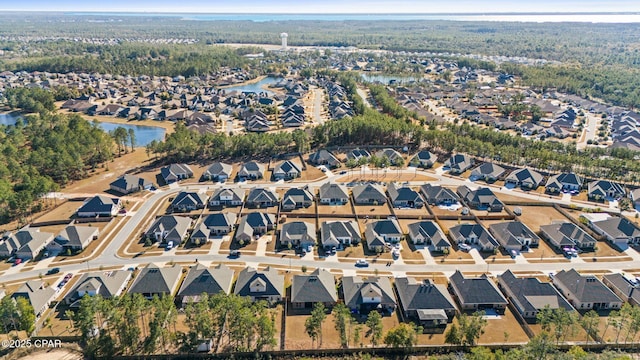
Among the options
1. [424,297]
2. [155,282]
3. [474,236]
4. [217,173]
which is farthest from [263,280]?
[217,173]

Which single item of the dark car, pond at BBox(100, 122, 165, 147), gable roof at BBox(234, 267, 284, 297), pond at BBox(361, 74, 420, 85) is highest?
pond at BBox(361, 74, 420, 85)

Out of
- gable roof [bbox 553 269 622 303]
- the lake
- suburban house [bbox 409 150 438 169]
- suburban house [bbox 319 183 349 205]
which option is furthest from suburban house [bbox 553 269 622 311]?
the lake

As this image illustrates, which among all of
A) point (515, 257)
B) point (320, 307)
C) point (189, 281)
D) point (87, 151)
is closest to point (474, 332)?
point (320, 307)

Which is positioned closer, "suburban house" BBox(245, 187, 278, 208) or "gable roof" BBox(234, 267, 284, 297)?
"gable roof" BBox(234, 267, 284, 297)

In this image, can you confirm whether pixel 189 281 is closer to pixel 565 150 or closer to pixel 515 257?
pixel 515 257

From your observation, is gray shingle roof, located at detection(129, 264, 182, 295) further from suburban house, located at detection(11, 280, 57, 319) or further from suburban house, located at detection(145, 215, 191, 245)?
suburban house, located at detection(145, 215, 191, 245)

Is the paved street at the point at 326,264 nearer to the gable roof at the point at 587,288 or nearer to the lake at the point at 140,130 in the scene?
the gable roof at the point at 587,288
